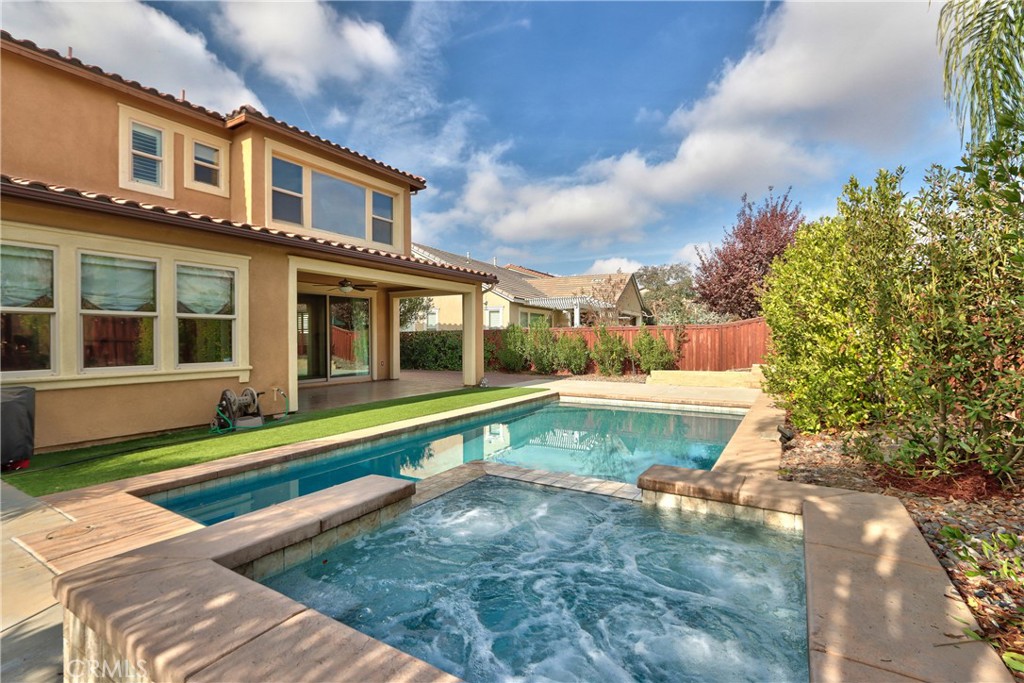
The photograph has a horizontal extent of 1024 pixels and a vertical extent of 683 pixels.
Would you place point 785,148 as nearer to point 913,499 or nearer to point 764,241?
point 764,241

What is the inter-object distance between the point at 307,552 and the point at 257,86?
13.5 m

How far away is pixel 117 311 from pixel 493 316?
67.4 feet

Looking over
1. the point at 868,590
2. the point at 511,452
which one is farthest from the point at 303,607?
the point at 511,452

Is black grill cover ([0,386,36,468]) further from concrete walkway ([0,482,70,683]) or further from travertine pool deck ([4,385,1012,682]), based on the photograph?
concrete walkway ([0,482,70,683])

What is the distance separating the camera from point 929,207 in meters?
4.49

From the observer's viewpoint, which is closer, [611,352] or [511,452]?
[511,452]

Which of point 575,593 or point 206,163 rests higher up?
point 206,163

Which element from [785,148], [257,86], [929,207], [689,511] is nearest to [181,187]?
[257,86]

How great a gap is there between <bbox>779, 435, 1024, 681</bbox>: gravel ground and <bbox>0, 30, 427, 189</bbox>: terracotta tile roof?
11435 millimetres

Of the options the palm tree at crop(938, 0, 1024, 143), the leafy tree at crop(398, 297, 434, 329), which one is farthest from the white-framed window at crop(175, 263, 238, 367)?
the leafy tree at crop(398, 297, 434, 329)

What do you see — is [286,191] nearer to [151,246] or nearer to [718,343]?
[151,246]

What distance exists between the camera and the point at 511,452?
782 cm

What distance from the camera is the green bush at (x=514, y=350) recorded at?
758 inches

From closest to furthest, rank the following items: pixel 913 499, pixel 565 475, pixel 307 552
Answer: pixel 307 552, pixel 913 499, pixel 565 475
